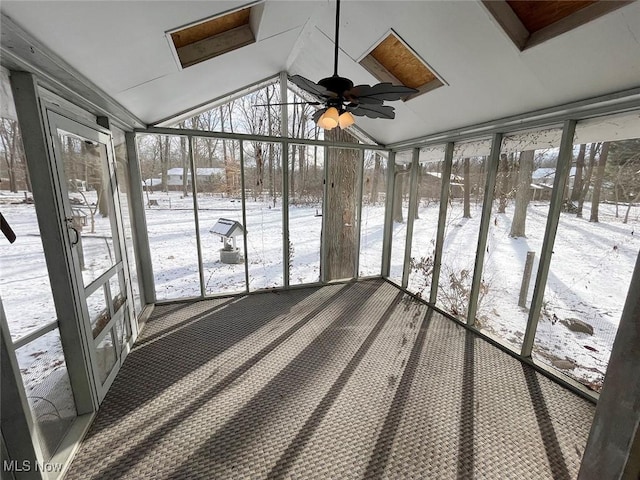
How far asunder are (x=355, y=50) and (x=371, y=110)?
3.14 feet

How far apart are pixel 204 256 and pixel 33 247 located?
228cm

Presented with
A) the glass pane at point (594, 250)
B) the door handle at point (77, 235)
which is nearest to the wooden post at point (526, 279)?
the glass pane at point (594, 250)

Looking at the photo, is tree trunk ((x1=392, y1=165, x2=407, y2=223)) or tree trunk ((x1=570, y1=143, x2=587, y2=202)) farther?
tree trunk ((x1=392, y1=165, x2=407, y2=223))

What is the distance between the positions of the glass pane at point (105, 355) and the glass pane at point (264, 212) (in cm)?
190

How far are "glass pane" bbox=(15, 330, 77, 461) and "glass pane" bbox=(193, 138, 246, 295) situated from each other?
2.06 meters

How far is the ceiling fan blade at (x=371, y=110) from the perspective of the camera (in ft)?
5.95

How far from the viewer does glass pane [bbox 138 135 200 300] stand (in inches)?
131

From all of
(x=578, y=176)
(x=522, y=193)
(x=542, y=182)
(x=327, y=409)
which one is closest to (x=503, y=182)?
(x=522, y=193)

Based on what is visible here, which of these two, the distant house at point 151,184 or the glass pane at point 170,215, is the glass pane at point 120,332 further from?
the distant house at point 151,184

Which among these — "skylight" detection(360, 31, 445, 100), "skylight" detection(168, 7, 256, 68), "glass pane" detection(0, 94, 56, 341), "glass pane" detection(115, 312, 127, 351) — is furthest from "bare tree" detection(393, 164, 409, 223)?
"glass pane" detection(0, 94, 56, 341)

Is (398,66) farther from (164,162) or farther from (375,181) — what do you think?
(164,162)

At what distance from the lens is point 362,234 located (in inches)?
179

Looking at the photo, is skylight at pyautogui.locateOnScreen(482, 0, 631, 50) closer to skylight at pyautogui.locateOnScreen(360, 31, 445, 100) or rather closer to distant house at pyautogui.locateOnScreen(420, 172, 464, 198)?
skylight at pyautogui.locateOnScreen(360, 31, 445, 100)

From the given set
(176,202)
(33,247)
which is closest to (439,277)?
(176,202)
